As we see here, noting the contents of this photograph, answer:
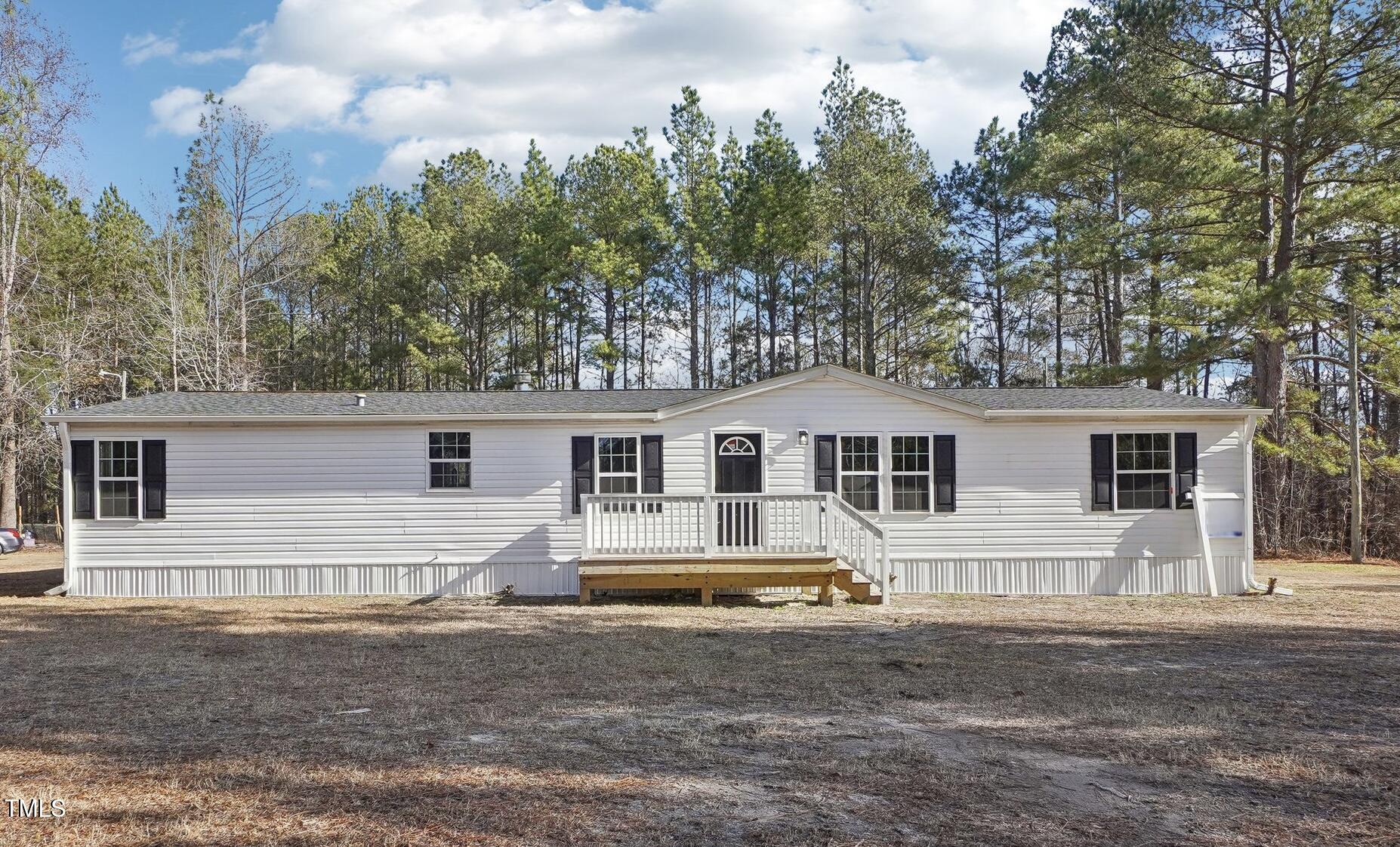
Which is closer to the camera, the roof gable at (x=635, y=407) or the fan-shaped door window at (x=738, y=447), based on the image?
the roof gable at (x=635, y=407)

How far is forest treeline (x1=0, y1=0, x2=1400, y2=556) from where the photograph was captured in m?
19.9

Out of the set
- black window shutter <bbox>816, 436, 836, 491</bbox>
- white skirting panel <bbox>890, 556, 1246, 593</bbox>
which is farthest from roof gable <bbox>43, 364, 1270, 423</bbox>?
white skirting panel <bbox>890, 556, 1246, 593</bbox>

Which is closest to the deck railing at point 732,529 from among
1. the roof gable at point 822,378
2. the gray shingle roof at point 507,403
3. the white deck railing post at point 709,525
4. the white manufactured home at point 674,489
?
the white deck railing post at point 709,525

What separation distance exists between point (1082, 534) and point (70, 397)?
2851cm

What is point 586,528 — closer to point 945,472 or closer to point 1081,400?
point 945,472

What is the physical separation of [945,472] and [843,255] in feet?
51.3

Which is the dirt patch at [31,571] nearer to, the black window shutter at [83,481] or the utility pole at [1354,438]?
the black window shutter at [83,481]

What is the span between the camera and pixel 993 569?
14.4 metres

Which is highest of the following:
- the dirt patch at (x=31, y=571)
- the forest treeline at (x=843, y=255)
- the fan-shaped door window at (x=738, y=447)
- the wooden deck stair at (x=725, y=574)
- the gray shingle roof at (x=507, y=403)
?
the forest treeline at (x=843, y=255)

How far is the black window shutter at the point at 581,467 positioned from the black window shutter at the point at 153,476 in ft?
19.9

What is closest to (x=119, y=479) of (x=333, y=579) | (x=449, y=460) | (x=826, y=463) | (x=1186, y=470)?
(x=333, y=579)

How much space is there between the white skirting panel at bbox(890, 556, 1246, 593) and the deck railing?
1.38 metres

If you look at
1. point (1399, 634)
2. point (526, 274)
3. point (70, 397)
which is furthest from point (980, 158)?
point (70, 397)

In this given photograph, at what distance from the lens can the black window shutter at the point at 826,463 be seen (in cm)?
1427
